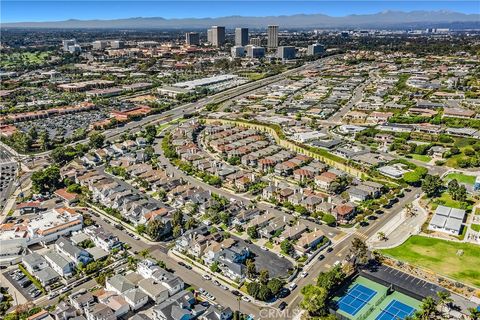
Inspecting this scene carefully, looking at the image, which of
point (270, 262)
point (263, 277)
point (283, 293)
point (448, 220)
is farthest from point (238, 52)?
point (283, 293)

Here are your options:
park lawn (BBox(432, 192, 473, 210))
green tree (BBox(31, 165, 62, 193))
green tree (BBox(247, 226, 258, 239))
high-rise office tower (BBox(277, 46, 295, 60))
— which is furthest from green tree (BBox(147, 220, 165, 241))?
high-rise office tower (BBox(277, 46, 295, 60))

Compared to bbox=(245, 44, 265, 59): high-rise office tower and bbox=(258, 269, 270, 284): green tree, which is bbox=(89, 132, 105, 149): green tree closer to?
bbox=(258, 269, 270, 284): green tree

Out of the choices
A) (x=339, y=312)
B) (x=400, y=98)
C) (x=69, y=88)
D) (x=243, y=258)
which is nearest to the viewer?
(x=339, y=312)

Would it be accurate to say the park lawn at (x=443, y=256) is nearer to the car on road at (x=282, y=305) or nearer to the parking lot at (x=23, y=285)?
the car on road at (x=282, y=305)

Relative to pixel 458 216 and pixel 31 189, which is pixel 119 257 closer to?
pixel 31 189

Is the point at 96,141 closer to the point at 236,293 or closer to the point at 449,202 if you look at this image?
the point at 236,293

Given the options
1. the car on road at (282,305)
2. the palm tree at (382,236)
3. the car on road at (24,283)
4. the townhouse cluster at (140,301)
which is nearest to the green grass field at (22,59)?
the car on road at (24,283)

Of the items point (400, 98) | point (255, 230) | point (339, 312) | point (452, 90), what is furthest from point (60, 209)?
point (452, 90)
